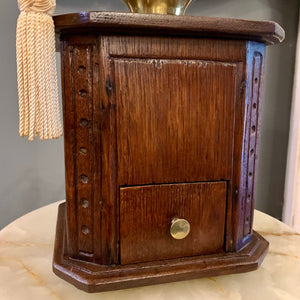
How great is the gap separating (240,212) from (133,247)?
0.21 metres

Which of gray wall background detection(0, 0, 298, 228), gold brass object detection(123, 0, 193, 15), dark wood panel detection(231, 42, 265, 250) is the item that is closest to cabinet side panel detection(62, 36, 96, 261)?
gold brass object detection(123, 0, 193, 15)

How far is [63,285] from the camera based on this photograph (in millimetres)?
560

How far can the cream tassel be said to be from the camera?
1.58 ft

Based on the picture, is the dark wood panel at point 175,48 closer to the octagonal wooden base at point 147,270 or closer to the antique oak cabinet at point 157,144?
the antique oak cabinet at point 157,144

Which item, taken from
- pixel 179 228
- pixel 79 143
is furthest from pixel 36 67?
pixel 179 228

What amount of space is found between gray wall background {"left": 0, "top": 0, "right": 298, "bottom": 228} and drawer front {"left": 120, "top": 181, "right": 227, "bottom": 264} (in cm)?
72

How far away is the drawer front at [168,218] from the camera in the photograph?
545 millimetres

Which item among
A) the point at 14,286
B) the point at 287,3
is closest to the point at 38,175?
the point at 14,286

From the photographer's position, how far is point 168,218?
56 cm

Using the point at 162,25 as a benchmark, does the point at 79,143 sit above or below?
below

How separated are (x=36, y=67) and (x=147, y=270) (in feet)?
1.24

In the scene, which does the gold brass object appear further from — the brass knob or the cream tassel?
the brass knob

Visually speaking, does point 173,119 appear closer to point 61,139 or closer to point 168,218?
point 168,218

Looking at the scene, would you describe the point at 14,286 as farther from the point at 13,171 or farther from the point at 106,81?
the point at 13,171
